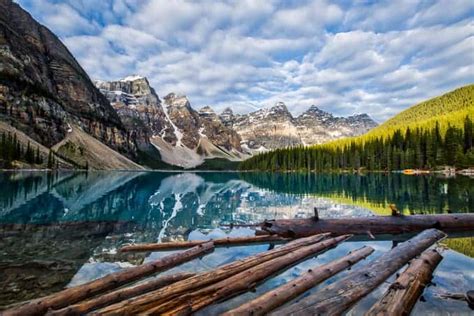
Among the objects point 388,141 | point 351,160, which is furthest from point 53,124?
point 388,141

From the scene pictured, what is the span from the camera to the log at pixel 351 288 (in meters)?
6.20

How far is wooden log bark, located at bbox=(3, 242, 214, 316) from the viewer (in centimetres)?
627

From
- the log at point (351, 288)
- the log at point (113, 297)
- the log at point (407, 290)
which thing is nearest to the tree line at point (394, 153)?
the log at point (351, 288)

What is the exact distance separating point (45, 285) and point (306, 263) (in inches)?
324

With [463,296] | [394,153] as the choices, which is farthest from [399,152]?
[463,296]

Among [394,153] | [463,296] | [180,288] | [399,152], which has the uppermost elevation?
[399,152]

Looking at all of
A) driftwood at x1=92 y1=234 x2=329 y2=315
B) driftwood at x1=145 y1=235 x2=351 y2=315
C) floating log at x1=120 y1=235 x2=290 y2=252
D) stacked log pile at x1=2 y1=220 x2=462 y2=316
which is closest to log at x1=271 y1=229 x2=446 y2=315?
stacked log pile at x1=2 y1=220 x2=462 y2=316

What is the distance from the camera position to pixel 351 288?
7.39 m

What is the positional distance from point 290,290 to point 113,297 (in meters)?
4.07

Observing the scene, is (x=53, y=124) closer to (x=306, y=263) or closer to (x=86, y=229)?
(x=86, y=229)

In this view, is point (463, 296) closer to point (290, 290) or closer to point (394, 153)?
point (290, 290)

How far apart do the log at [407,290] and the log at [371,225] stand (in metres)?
5.02

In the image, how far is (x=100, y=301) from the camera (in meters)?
6.66

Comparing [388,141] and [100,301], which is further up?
[388,141]
